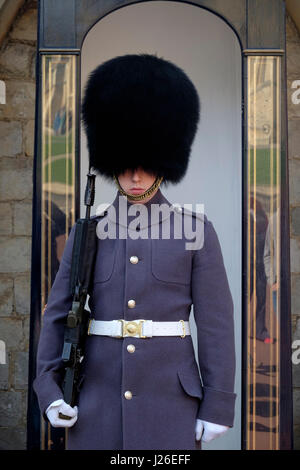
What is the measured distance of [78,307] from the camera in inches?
70.1

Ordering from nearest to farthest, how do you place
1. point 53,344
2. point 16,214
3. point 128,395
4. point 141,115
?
point 128,395, point 53,344, point 141,115, point 16,214

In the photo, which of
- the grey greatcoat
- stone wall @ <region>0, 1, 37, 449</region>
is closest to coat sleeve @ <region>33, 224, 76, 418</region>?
the grey greatcoat

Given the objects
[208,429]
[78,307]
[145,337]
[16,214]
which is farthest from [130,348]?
[16,214]

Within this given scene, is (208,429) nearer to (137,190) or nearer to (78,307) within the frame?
(78,307)

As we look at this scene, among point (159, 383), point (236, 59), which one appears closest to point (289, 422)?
point (159, 383)

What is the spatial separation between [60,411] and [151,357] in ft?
1.09

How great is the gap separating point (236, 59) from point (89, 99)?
4.37ft

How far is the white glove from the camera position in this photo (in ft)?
5.71

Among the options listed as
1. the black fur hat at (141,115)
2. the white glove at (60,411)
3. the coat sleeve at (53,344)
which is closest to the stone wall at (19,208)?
the black fur hat at (141,115)

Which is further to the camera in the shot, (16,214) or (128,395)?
(16,214)

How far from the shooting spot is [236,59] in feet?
10.4

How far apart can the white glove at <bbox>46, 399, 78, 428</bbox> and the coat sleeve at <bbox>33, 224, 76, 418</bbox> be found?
0.02 metres

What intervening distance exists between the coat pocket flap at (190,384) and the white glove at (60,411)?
14.2 inches

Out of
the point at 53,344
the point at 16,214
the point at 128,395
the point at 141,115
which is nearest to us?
the point at 128,395
